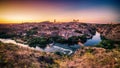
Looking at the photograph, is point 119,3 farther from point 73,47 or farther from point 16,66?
point 16,66

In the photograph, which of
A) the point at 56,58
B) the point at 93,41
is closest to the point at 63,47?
the point at 56,58

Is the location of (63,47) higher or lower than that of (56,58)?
higher

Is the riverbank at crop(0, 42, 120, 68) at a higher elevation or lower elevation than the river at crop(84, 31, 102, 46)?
lower

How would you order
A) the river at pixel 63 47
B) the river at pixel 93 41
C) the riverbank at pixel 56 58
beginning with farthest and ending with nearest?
1. the river at pixel 93 41
2. the river at pixel 63 47
3. the riverbank at pixel 56 58

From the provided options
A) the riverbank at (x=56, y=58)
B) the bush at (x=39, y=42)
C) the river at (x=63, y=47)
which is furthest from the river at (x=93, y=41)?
the bush at (x=39, y=42)

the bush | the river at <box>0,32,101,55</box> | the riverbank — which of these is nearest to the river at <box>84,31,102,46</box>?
the river at <box>0,32,101,55</box>

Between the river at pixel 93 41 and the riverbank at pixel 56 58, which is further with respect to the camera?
the river at pixel 93 41

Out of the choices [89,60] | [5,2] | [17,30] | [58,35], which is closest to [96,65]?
[89,60]

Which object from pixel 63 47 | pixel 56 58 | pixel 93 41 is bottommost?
pixel 56 58

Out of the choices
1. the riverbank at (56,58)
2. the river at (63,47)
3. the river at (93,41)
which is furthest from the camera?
the river at (93,41)

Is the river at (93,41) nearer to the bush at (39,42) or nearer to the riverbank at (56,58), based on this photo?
the riverbank at (56,58)

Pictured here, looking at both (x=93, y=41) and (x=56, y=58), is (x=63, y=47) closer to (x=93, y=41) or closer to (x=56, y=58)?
(x=56, y=58)

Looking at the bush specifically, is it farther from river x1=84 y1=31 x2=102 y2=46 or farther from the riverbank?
river x1=84 y1=31 x2=102 y2=46
